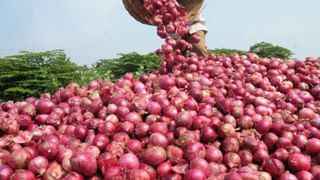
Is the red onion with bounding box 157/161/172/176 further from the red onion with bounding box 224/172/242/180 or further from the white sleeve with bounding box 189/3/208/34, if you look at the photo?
the white sleeve with bounding box 189/3/208/34

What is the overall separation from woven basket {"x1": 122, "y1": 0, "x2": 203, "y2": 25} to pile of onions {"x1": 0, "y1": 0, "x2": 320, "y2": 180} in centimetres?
108

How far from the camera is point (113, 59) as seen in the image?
10688 mm

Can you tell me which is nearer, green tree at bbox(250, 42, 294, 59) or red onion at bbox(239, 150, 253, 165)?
red onion at bbox(239, 150, 253, 165)

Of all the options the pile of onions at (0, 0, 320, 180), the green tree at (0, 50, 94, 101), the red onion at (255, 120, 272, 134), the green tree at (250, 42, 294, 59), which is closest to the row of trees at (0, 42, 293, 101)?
the green tree at (0, 50, 94, 101)

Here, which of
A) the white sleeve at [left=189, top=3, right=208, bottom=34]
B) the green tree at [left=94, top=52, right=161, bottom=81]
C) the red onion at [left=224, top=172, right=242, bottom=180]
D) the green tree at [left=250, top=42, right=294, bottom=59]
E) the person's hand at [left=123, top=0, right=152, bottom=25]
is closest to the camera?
the red onion at [left=224, top=172, right=242, bottom=180]

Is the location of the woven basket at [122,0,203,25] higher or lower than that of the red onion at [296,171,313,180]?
higher

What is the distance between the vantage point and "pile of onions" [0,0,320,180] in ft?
5.19

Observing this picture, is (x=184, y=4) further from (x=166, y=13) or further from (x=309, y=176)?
(x=309, y=176)

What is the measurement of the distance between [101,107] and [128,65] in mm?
8289

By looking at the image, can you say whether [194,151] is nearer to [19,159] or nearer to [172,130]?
[172,130]

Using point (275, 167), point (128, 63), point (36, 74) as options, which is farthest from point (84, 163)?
point (128, 63)

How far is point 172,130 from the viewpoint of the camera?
1.81 meters

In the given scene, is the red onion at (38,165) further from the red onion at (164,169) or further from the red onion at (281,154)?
the red onion at (281,154)

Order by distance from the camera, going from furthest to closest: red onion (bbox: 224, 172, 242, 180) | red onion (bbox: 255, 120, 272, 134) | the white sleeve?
the white sleeve → red onion (bbox: 255, 120, 272, 134) → red onion (bbox: 224, 172, 242, 180)
